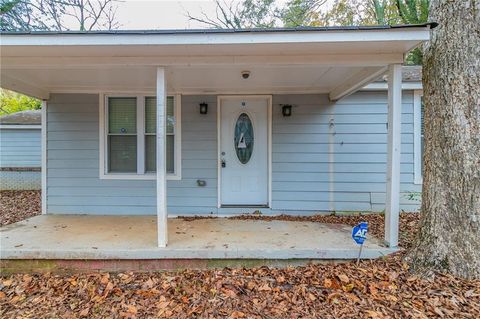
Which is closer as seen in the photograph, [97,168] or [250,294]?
[250,294]

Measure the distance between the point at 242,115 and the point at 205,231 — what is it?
86.4 inches

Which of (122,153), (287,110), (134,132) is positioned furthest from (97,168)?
(287,110)

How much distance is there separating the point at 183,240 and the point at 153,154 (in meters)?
2.10

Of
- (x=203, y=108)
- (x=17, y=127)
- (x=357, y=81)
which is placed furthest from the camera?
(x=17, y=127)

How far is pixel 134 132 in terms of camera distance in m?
4.89

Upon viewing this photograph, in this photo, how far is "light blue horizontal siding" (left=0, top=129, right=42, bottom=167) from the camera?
9.51 metres

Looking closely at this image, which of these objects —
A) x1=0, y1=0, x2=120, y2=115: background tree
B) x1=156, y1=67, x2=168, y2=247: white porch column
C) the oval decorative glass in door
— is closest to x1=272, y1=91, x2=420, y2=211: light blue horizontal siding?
the oval decorative glass in door

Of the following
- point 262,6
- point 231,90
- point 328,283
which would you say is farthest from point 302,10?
point 328,283

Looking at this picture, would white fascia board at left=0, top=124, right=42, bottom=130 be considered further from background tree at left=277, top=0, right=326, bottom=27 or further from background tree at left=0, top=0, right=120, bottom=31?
background tree at left=277, top=0, right=326, bottom=27

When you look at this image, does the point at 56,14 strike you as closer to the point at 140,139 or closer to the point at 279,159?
the point at 140,139

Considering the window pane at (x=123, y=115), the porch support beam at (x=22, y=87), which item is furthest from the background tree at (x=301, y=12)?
the porch support beam at (x=22, y=87)

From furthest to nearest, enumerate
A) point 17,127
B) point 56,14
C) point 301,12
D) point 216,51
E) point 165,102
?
1. point 56,14
2. point 301,12
3. point 17,127
4. point 165,102
5. point 216,51

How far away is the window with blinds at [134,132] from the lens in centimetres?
488

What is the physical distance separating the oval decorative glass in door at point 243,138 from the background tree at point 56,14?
10.8 metres
